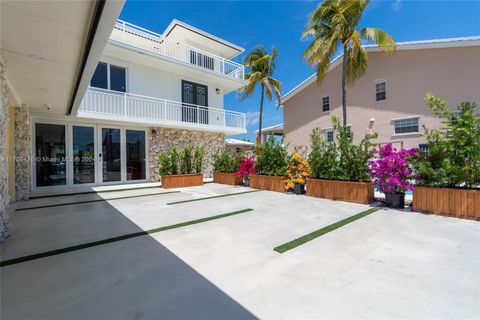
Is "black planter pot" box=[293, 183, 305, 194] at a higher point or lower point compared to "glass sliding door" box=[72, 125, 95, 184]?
lower

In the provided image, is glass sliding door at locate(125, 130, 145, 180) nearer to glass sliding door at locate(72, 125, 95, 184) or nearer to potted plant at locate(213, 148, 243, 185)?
glass sliding door at locate(72, 125, 95, 184)

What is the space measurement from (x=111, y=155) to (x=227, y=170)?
517cm

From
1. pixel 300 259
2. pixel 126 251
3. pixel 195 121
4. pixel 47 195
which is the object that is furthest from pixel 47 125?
pixel 300 259

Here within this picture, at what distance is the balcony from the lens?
8859 millimetres

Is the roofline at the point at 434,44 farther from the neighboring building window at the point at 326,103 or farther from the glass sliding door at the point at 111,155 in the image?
the glass sliding door at the point at 111,155

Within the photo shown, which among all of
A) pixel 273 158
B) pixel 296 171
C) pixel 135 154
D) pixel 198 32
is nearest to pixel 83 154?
pixel 135 154

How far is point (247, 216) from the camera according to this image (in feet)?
15.8

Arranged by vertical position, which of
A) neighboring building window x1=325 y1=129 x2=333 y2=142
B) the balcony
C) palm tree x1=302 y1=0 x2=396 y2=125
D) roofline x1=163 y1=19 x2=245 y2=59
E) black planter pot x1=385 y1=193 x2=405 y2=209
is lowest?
black planter pot x1=385 y1=193 x2=405 y2=209

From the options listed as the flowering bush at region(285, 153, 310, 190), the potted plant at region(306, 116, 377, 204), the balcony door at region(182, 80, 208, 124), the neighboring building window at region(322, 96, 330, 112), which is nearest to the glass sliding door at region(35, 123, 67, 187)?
the balcony door at region(182, 80, 208, 124)

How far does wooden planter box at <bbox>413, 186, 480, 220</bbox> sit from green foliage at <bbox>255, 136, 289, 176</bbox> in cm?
402

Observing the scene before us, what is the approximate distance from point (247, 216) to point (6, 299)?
361cm

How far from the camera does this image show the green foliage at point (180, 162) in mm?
9555

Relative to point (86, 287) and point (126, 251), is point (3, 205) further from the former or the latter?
point (86, 287)

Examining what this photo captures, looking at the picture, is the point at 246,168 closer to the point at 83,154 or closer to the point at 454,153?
the point at 454,153
